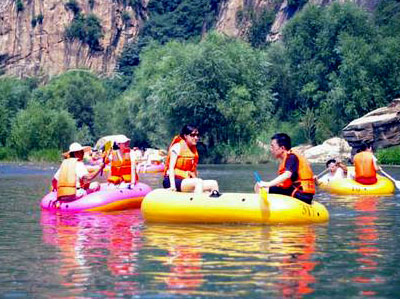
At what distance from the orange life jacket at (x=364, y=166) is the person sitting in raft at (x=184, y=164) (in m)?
7.72

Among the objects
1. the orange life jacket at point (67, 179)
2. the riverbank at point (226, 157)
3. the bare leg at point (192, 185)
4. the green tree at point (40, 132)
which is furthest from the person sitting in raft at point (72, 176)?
the green tree at point (40, 132)

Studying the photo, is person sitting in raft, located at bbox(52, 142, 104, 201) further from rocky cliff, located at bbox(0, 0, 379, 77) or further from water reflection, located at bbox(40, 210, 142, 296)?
rocky cliff, located at bbox(0, 0, 379, 77)

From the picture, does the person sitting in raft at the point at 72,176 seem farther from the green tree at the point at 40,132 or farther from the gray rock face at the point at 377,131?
the green tree at the point at 40,132

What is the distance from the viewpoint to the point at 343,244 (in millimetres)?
13344

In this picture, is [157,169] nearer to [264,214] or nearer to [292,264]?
[264,214]

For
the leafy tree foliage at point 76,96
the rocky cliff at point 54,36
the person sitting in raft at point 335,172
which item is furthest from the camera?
the rocky cliff at point 54,36

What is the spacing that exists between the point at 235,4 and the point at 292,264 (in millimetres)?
99917

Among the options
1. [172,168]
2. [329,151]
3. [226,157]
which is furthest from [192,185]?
[329,151]

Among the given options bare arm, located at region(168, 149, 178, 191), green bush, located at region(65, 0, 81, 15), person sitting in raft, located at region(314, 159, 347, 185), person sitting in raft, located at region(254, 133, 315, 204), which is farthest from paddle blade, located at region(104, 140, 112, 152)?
green bush, located at region(65, 0, 81, 15)

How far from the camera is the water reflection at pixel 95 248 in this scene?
10102 mm

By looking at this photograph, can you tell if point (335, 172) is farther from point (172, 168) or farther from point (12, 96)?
point (12, 96)

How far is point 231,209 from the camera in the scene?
1581 cm

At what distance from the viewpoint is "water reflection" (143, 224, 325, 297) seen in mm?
9852

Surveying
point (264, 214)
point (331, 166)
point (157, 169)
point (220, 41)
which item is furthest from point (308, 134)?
point (264, 214)
